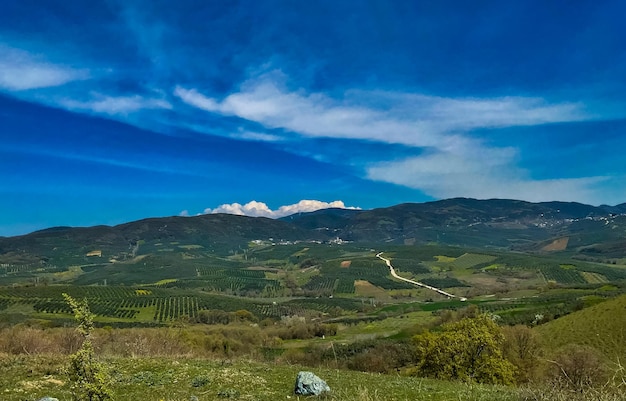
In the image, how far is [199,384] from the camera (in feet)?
53.2

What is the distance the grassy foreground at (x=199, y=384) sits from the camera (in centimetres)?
1435

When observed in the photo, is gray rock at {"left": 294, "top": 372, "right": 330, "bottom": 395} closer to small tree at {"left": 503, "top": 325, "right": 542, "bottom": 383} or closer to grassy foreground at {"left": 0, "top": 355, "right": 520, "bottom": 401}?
grassy foreground at {"left": 0, "top": 355, "right": 520, "bottom": 401}

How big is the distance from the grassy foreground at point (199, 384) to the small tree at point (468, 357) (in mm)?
15319

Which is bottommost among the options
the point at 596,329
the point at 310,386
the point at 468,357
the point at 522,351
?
the point at 596,329

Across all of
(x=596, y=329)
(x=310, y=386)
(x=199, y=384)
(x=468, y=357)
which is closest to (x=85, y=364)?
(x=310, y=386)

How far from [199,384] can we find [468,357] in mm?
23809

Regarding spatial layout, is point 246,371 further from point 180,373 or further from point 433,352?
point 433,352

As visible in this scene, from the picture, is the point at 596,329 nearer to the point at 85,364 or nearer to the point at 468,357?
the point at 468,357

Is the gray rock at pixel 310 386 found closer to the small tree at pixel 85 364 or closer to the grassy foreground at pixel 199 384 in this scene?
the grassy foreground at pixel 199 384

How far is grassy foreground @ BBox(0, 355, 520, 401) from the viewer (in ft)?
47.1

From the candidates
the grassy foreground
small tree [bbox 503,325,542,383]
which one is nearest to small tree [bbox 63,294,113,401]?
the grassy foreground

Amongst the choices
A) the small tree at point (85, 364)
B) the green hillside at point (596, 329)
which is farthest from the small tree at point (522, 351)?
the small tree at point (85, 364)

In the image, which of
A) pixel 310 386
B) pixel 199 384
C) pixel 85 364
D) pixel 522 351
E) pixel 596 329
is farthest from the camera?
pixel 596 329

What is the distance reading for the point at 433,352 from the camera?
34.2m
